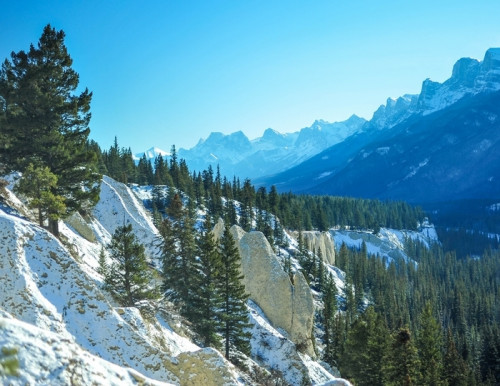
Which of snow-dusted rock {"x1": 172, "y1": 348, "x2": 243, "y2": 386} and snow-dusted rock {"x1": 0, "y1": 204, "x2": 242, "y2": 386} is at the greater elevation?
snow-dusted rock {"x1": 0, "y1": 204, "x2": 242, "y2": 386}

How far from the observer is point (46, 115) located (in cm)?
2872

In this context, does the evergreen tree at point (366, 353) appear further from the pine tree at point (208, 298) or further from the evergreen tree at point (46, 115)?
the evergreen tree at point (46, 115)

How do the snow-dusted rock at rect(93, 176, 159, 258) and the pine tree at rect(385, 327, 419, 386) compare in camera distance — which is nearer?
the pine tree at rect(385, 327, 419, 386)

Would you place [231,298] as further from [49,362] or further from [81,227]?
[49,362]

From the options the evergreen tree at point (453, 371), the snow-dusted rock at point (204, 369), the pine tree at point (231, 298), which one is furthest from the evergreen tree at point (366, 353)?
the snow-dusted rock at point (204, 369)

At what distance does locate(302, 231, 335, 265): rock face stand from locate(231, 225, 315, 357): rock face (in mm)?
59089

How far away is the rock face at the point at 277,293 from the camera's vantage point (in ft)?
166

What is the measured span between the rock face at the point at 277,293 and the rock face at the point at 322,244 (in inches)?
2326

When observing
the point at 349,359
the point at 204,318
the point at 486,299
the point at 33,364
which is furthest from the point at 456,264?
the point at 33,364

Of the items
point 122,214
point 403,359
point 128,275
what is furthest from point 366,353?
point 122,214

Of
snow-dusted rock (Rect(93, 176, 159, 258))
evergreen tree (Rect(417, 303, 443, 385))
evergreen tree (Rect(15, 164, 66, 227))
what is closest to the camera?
evergreen tree (Rect(15, 164, 66, 227))

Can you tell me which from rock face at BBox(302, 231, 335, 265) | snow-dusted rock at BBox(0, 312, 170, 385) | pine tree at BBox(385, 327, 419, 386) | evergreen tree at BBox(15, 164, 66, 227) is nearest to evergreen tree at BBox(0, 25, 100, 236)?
evergreen tree at BBox(15, 164, 66, 227)

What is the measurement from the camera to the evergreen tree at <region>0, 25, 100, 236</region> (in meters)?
27.9

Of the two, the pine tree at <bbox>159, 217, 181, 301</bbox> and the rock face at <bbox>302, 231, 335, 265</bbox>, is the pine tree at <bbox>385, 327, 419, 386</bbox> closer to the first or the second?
the pine tree at <bbox>159, 217, 181, 301</bbox>
